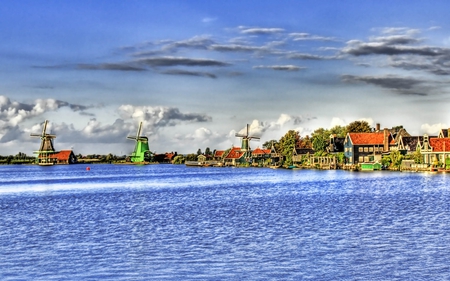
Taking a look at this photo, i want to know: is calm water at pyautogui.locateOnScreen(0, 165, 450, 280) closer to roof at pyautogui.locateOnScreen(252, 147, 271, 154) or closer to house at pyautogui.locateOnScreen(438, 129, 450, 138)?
house at pyautogui.locateOnScreen(438, 129, 450, 138)

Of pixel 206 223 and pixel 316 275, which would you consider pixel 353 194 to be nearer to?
pixel 206 223

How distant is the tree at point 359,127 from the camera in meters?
142

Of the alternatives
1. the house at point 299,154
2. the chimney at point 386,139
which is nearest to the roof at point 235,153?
the house at point 299,154

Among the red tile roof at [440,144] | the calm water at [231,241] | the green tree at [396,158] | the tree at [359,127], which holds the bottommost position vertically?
the calm water at [231,241]

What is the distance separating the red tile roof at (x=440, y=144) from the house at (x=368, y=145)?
23233 mm

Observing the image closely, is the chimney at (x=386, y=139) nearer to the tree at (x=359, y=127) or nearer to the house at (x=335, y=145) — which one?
the house at (x=335, y=145)

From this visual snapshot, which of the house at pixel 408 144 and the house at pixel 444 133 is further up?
the house at pixel 444 133

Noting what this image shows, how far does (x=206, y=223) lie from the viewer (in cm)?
3397

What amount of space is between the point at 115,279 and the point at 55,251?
598cm

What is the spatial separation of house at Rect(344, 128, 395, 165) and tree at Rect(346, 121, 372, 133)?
18843 millimetres

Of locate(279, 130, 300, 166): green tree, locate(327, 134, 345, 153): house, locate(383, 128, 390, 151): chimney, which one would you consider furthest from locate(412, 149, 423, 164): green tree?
locate(279, 130, 300, 166): green tree

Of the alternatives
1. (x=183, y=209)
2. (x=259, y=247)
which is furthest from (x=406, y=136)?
(x=259, y=247)

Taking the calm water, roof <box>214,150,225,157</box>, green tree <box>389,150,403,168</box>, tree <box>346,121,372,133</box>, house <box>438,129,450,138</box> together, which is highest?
tree <box>346,121,372,133</box>

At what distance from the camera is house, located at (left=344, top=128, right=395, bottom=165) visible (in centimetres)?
12000
